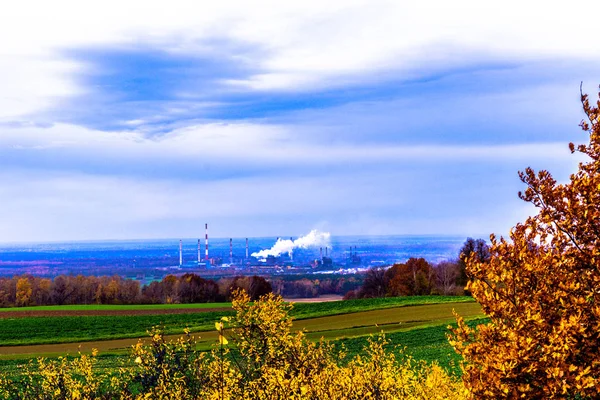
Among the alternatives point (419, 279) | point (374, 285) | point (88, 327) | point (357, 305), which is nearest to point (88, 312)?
point (88, 327)

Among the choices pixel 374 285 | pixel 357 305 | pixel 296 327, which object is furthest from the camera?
pixel 374 285

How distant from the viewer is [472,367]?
344 inches

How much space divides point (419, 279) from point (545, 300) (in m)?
76.7

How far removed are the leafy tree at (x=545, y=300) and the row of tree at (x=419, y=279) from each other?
72.8 m

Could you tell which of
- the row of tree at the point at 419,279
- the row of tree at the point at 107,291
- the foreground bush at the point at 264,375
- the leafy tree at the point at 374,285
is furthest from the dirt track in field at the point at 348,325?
the row of tree at the point at 107,291

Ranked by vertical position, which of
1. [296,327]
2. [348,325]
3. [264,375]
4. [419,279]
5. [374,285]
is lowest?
[296,327]

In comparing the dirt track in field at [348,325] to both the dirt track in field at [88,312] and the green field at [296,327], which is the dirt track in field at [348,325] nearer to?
the green field at [296,327]

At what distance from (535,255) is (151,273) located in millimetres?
182225

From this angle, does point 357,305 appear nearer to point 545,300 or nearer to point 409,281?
point 409,281

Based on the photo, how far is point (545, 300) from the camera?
8602mm

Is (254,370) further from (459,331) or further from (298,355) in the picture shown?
(459,331)

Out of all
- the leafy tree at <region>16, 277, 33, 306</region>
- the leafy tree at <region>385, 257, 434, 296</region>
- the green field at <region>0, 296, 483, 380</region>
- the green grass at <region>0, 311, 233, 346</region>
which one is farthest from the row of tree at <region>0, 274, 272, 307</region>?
the green field at <region>0, 296, 483, 380</region>

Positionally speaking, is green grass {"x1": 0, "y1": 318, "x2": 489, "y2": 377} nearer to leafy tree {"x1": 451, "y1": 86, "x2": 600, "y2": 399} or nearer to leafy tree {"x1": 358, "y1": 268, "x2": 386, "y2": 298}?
leafy tree {"x1": 451, "y1": 86, "x2": 600, "y2": 399}

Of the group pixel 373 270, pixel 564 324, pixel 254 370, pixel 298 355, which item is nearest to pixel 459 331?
pixel 564 324
